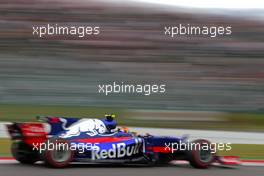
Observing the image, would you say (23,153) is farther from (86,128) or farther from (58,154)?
(86,128)

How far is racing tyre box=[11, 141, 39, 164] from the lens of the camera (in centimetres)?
764

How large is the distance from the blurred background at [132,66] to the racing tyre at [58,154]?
28.3 feet

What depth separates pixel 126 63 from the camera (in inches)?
931

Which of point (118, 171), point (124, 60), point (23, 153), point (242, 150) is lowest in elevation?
point (242, 150)

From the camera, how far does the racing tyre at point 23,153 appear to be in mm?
7641

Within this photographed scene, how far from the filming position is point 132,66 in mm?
23422

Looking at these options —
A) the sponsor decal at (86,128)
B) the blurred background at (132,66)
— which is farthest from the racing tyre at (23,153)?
the blurred background at (132,66)

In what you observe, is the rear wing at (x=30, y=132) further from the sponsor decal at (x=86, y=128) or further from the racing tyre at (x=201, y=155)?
the racing tyre at (x=201, y=155)

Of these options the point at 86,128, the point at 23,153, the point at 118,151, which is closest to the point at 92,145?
the point at 86,128

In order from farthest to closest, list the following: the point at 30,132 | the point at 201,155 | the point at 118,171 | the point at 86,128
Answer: the point at 201,155
the point at 86,128
the point at 118,171
the point at 30,132

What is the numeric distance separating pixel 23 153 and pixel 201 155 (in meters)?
2.45

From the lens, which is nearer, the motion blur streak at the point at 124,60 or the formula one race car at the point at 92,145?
the formula one race car at the point at 92,145

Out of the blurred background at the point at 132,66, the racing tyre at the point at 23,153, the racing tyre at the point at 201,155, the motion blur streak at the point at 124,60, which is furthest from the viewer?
the motion blur streak at the point at 124,60

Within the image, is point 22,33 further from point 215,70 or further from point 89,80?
point 215,70
